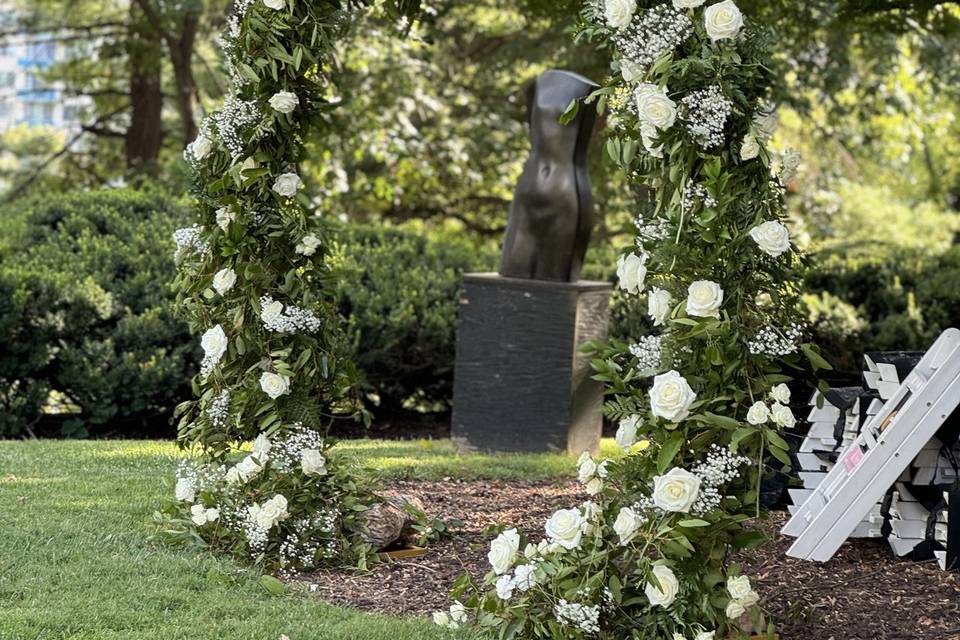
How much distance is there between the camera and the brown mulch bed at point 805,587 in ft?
13.3

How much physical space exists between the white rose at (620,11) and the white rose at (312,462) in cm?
209

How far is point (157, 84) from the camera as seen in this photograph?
47.6 ft

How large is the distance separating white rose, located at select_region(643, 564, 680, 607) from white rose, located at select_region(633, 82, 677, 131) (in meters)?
1.34

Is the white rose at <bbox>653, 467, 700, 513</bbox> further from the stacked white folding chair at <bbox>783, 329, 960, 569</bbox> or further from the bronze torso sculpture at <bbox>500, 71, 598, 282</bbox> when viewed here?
the bronze torso sculpture at <bbox>500, 71, 598, 282</bbox>

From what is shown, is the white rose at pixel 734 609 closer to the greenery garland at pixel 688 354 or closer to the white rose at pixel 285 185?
the greenery garland at pixel 688 354

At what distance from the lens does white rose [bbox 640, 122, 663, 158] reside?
3518 millimetres

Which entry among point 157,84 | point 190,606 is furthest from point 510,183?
point 190,606

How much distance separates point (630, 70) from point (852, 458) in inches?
83.2

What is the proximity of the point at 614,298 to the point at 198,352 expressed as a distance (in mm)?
3379

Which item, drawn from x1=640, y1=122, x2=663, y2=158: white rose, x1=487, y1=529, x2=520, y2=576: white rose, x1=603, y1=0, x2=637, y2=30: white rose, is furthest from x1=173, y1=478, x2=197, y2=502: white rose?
x1=603, y1=0, x2=637, y2=30: white rose

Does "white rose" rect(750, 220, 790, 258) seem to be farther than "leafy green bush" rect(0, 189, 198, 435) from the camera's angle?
No

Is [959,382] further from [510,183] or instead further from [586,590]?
[510,183]

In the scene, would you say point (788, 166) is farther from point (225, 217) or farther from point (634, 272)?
point (225, 217)

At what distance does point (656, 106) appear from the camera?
3418 mm
